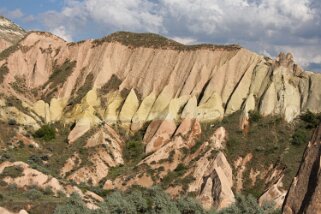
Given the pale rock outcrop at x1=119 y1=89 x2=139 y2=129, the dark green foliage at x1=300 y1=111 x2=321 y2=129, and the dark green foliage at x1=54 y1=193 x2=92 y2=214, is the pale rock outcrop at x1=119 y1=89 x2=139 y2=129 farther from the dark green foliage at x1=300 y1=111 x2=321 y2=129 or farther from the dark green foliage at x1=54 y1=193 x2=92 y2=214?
the dark green foliage at x1=54 y1=193 x2=92 y2=214

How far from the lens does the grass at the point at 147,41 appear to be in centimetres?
7993

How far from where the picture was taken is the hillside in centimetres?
5828

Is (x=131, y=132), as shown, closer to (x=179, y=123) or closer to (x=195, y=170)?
(x=179, y=123)

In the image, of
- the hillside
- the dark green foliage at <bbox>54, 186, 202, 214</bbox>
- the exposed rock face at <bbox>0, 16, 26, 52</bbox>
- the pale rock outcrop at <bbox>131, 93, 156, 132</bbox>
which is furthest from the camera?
the exposed rock face at <bbox>0, 16, 26, 52</bbox>

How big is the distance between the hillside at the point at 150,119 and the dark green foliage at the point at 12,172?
0.11m

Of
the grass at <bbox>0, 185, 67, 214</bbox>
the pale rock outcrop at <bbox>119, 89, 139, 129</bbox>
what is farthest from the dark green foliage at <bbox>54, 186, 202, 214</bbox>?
the pale rock outcrop at <bbox>119, 89, 139, 129</bbox>

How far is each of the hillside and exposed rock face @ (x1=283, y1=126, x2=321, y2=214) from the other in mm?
29541

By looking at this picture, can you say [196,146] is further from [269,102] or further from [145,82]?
[145,82]

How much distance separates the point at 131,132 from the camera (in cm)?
7412

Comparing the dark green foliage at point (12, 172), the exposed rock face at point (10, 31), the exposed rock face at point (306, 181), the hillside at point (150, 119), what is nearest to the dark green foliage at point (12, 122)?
the hillside at point (150, 119)

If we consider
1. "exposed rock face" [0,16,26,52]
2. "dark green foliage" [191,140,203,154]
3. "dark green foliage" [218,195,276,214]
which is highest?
"exposed rock face" [0,16,26,52]

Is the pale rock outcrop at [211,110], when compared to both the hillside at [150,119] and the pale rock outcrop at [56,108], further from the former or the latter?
the pale rock outcrop at [56,108]

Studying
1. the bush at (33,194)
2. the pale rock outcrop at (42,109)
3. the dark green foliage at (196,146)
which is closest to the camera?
the bush at (33,194)

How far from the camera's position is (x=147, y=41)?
278 feet
